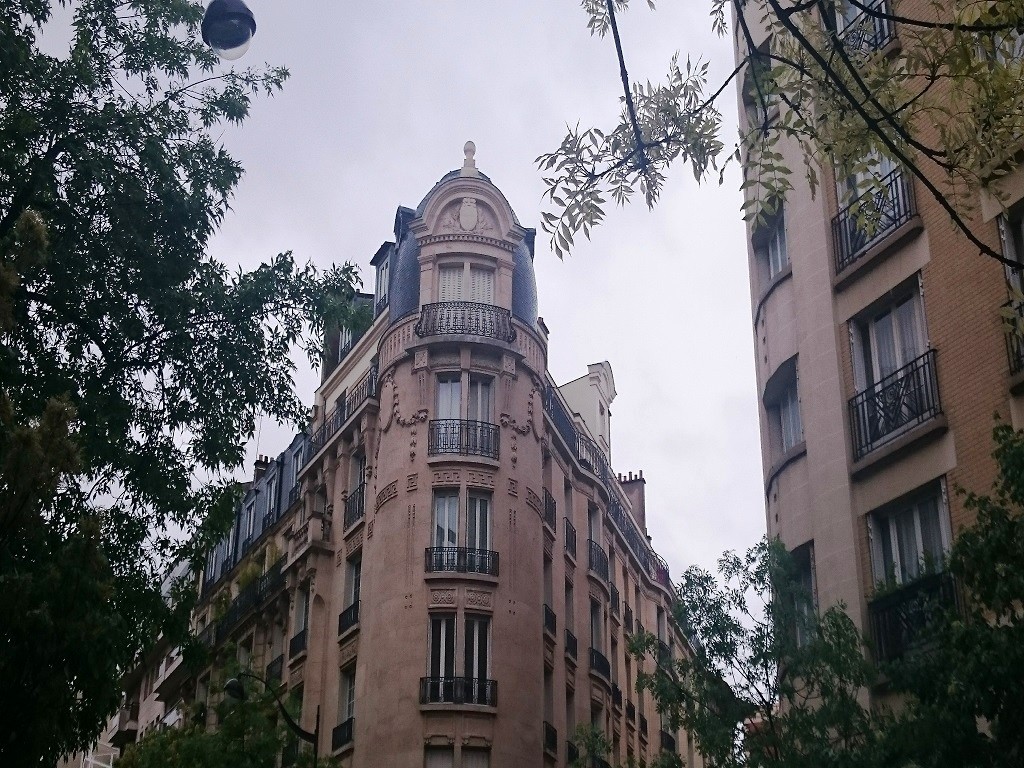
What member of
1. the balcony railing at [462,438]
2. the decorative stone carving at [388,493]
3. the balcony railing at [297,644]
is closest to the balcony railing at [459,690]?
the decorative stone carving at [388,493]

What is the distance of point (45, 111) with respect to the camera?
1683 centimetres

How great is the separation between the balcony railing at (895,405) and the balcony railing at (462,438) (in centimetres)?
1807

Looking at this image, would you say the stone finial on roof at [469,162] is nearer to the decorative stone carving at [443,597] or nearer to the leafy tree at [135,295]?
the decorative stone carving at [443,597]

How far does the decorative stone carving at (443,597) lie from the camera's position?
111 ft

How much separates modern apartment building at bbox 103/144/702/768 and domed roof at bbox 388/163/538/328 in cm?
7

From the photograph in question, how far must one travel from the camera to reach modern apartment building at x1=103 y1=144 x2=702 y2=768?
33.5m

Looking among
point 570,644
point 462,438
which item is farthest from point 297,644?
point 462,438

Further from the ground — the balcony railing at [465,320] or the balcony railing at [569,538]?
the balcony railing at [465,320]

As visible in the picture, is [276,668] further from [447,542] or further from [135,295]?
[135,295]

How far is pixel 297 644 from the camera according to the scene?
3894cm

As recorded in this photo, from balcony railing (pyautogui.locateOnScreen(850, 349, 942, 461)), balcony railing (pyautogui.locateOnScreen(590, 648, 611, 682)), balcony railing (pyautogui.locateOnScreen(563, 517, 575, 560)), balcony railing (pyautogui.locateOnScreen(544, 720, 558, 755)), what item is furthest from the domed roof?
balcony railing (pyautogui.locateOnScreen(850, 349, 942, 461))

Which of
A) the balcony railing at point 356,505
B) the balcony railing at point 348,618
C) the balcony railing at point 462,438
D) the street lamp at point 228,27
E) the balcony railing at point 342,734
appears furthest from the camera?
the balcony railing at point 356,505

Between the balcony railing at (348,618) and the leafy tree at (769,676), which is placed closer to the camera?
the leafy tree at (769,676)

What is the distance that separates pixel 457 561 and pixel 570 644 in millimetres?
6060
